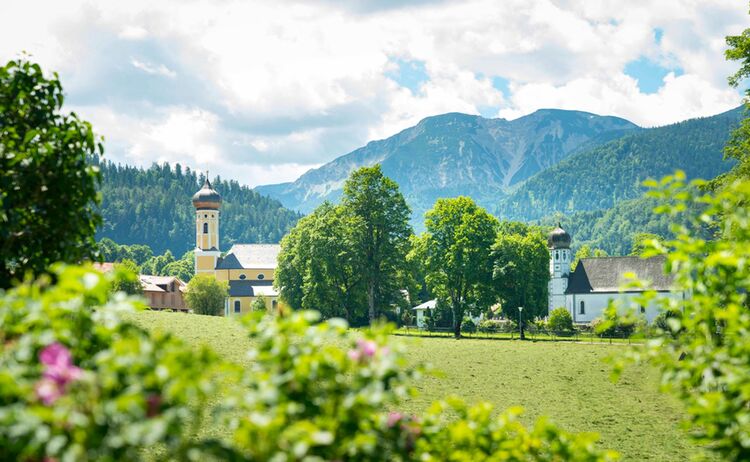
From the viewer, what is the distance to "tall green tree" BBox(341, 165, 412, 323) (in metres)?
57.2

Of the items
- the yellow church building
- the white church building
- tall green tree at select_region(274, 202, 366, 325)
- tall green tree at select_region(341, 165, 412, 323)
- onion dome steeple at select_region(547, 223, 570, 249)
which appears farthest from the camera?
the yellow church building

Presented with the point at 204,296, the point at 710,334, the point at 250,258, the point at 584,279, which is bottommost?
the point at 204,296

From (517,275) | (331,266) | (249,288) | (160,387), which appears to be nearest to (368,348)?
(160,387)

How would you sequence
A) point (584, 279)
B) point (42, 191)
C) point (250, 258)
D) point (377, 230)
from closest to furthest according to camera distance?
point (42, 191), point (377, 230), point (584, 279), point (250, 258)

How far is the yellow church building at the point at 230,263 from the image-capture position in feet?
359

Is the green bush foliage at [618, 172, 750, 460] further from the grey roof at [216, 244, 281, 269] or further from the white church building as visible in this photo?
the grey roof at [216, 244, 281, 269]

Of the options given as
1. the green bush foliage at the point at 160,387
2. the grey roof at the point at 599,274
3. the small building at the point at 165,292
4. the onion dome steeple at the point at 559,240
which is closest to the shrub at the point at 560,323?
the grey roof at the point at 599,274

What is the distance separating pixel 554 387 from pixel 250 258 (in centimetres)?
8899

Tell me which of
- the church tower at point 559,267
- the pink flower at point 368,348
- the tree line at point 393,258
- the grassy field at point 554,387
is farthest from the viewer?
the church tower at point 559,267

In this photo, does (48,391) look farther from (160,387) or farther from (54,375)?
(160,387)

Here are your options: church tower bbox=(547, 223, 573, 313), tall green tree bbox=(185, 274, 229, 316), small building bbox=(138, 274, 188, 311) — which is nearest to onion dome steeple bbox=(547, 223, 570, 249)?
church tower bbox=(547, 223, 573, 313)

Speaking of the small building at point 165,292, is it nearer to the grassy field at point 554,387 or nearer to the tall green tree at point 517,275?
the tall green tree at point 517,275

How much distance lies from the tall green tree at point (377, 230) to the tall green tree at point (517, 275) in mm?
8250

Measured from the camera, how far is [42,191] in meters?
7.87
